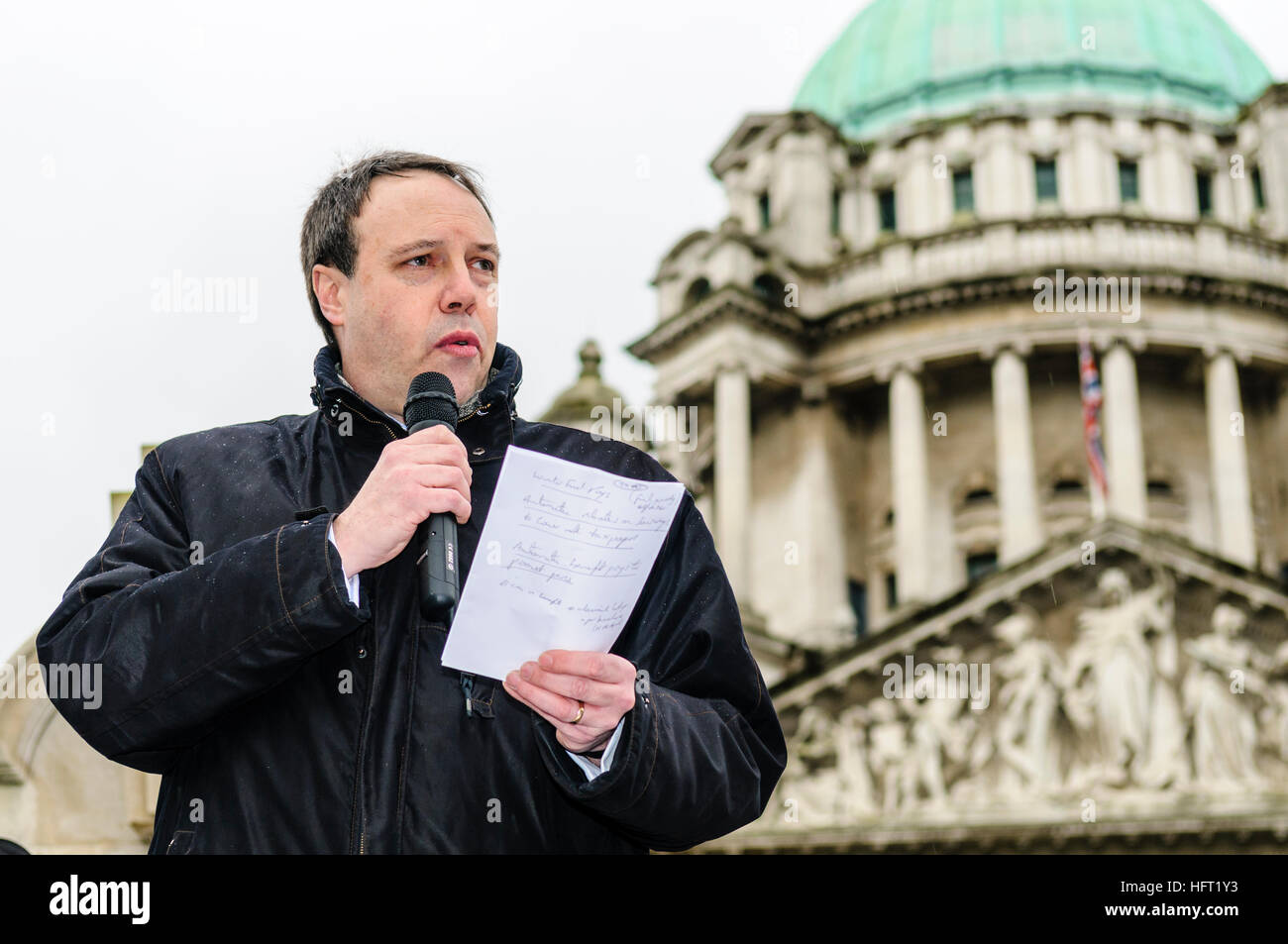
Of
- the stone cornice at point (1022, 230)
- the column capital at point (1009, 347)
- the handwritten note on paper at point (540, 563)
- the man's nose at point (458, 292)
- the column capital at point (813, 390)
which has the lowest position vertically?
the handwritten note on paper at point (540, 563)

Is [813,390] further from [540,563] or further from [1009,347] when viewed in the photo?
[540,563]

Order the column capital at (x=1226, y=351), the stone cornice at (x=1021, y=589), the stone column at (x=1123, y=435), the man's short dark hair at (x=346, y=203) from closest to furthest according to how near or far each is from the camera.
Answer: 1. the man's short dark hair at (x=346, y=203)
2. the stone cornice at (x=1021, y=589)
3. the stone column at (x=1123, y=435)
4. the column capital at (x=1226, y=351)

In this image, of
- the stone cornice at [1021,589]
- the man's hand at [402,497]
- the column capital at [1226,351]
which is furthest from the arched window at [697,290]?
the man's hand at [402,497]

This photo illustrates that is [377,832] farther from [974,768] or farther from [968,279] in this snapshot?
[968,279]

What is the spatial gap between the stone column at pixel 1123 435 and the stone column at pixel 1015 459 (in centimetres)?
178

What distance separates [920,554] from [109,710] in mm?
37093

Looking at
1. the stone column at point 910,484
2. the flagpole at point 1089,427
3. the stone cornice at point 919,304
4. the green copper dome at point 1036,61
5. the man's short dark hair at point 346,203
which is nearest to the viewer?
the man's short dark hair at point 346,203

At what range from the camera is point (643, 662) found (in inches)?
136

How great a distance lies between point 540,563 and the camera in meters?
3.07

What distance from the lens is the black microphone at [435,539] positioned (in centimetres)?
285

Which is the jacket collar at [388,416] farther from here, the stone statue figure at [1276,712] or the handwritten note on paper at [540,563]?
the stone statue figure at [1276,712]

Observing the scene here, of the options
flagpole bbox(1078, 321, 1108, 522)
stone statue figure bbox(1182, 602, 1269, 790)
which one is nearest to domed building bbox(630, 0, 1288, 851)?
flagpole bbox(1078, 321, 1108, 522)

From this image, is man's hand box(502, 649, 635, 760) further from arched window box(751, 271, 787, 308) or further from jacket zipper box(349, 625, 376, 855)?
arched window box(751, 271, 787, 308)
